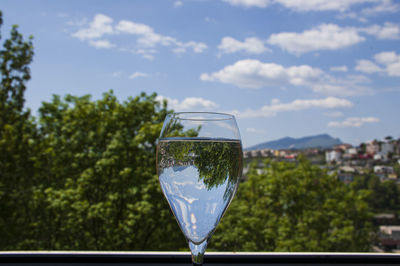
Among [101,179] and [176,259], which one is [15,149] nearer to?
[101,179]

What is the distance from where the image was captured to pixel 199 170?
558 mm

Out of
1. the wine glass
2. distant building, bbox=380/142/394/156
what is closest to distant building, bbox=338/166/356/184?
distant building, bbox=380/142/394/156

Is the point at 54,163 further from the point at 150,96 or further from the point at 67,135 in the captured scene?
the point at 150,96

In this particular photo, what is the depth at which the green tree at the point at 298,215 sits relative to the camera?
8195mm

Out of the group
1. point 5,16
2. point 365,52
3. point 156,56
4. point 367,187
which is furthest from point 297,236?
point 156,56

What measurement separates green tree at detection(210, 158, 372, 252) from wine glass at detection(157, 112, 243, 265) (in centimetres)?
771

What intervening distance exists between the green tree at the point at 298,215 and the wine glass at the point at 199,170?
7.71 m

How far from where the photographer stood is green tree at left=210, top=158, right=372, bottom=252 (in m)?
8.20

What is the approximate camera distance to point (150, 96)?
8719 millimetres

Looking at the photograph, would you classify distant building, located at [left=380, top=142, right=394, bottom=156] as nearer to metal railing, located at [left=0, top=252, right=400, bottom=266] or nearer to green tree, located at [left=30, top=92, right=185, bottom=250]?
green tree, located at [left=30, top=92, right=185, bottom=250]

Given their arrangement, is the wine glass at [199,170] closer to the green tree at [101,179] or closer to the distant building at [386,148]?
the green tree at [101,179]

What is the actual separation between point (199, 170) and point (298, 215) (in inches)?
A: 345

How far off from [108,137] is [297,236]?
4733mm

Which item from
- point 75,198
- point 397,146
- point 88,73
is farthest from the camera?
point 88,73
